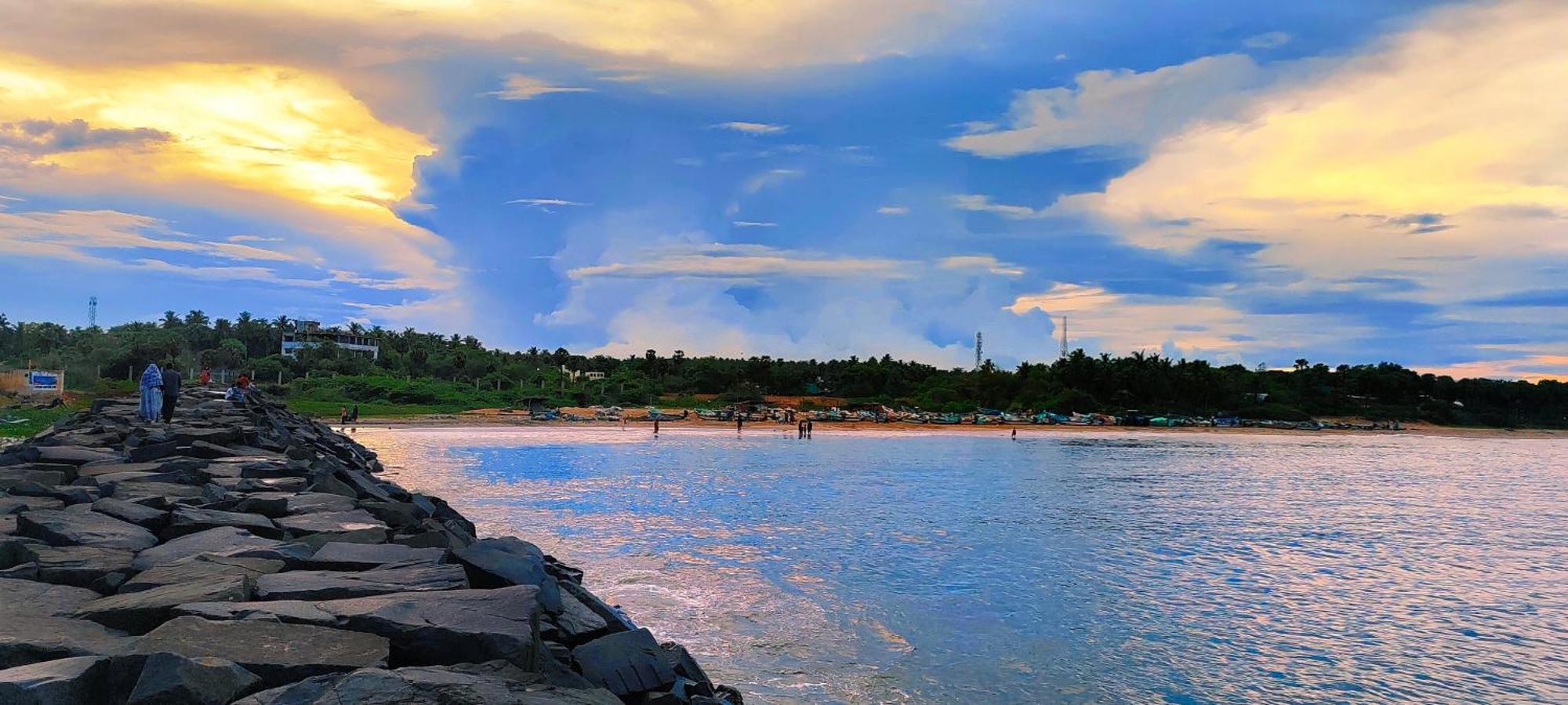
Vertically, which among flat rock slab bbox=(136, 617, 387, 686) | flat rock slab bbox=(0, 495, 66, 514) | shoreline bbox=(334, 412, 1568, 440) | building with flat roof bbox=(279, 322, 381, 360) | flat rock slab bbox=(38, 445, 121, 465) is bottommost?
shoreline bbox=(334, 412, 1568, 440)

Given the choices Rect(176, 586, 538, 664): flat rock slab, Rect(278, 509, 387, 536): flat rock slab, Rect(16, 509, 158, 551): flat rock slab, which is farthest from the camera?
Rect(278, 509, 387, 536): flat rock slab

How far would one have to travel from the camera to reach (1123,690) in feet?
30.1

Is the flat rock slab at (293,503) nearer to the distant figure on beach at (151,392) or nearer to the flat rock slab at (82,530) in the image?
the flat rock slab at (82,530)

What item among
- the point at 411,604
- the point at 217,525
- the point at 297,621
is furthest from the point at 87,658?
the point at 217,525

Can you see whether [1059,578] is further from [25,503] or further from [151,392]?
[151,392]

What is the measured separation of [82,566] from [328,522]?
2.65 meters

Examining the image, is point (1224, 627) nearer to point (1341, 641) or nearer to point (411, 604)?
point (1341, 641)

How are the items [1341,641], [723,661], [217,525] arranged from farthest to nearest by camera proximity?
1. [1341,641]
2. [723,661]
3. [217,525]

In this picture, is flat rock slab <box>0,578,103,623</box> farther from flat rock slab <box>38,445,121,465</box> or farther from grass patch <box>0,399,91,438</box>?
grass patch <box>0,399,91,438</box>

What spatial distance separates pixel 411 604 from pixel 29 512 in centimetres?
444

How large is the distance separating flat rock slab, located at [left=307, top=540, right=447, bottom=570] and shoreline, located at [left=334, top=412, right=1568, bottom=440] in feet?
197

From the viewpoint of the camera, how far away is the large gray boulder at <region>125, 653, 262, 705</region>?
142 inches

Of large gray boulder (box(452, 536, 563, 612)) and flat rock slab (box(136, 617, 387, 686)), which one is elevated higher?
flat rock slab (box(136, 617, 387, 686))

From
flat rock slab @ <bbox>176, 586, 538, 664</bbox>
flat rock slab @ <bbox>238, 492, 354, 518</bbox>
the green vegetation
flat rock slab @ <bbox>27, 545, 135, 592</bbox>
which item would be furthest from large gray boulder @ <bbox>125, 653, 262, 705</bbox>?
the green vegetation
